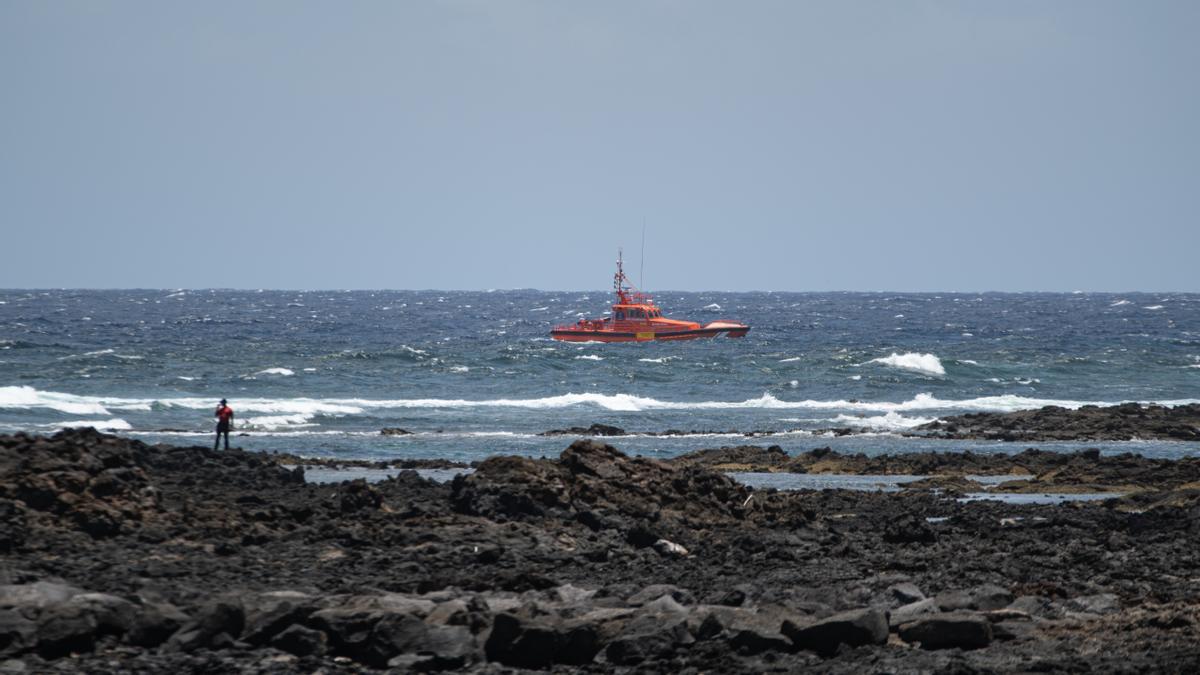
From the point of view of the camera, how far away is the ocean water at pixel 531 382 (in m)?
37.8

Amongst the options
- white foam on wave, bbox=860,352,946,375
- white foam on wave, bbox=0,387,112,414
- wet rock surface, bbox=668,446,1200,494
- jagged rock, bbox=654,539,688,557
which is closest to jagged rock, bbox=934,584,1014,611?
jagged rock, bbox=654,539,688,557

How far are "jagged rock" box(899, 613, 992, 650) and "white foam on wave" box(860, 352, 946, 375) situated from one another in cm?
5068

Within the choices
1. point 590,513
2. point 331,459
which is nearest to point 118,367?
point 331,459

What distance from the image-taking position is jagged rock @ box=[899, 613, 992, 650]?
11.3 metres

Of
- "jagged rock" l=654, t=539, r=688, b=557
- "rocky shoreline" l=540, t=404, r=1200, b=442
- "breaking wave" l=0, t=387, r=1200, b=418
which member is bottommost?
"breaking wave" l=0, t=387, r=1200, b=418

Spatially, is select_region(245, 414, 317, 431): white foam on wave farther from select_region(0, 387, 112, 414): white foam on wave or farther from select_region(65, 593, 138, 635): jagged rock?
select_region(65, 593, 138, 635): jagged rock

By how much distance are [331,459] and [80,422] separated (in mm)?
13297

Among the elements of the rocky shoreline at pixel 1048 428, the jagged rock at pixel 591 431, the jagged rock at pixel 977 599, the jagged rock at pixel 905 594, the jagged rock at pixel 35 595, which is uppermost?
the jagged rock at pixel 35 595

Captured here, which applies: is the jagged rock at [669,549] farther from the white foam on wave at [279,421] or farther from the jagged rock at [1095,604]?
the white foam on wave at [279,421]

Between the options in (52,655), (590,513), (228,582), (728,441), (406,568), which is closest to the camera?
(52,655)

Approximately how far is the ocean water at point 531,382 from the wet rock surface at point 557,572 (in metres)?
12.2

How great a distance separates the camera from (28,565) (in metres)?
14.4

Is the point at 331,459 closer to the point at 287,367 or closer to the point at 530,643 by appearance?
the point at 530,643

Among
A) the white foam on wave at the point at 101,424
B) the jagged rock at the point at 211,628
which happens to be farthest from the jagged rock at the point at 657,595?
the white foam on wave at the point at 101,424
